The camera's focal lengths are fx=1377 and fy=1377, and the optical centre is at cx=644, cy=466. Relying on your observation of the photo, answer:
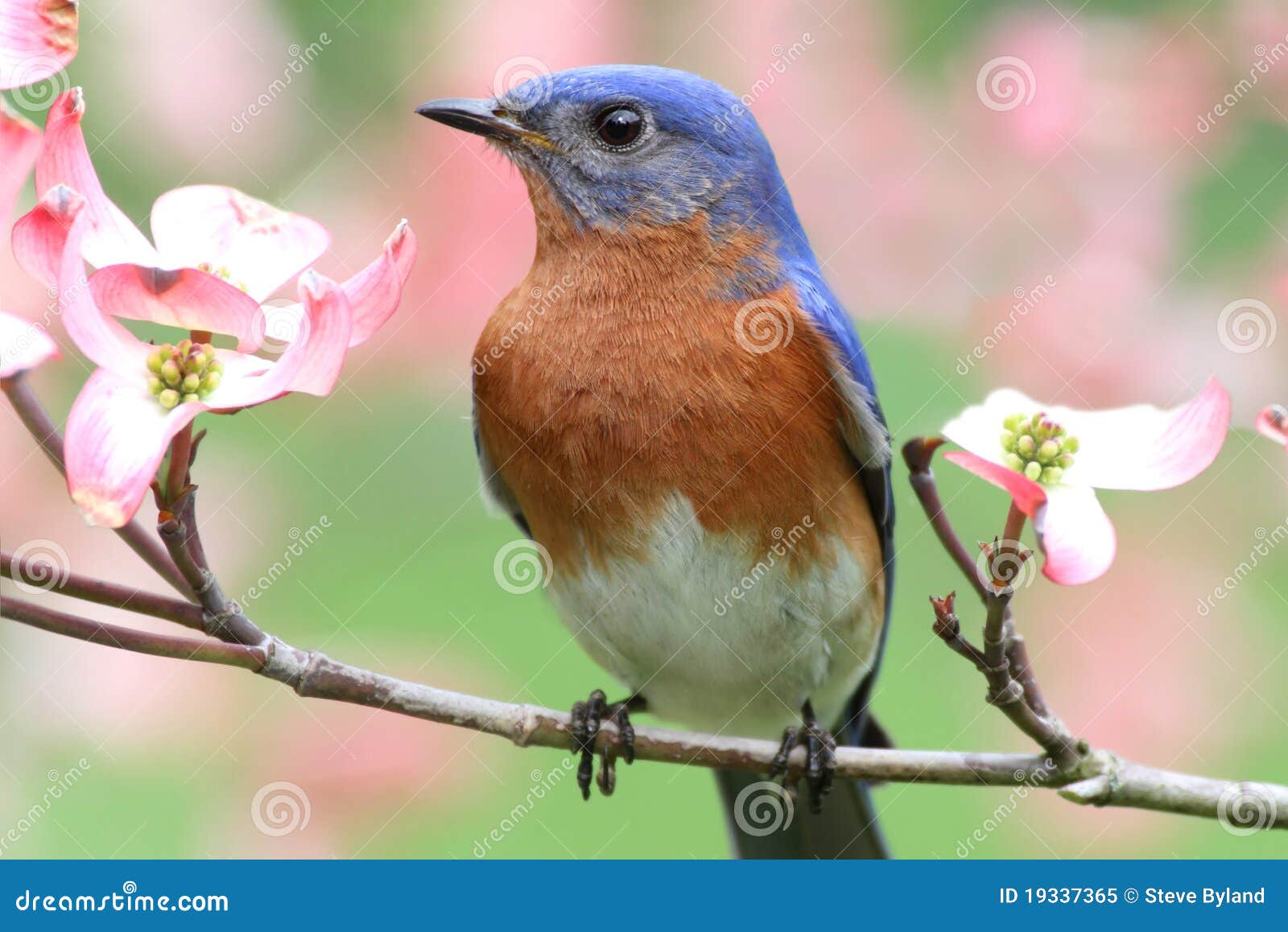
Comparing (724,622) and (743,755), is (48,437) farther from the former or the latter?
(724,622)

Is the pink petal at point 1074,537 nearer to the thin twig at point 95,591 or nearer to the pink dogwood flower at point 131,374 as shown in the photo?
the pink dogwood flower at point 131,374

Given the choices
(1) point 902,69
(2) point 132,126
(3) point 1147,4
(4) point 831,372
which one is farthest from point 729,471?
(3) point 1147,4

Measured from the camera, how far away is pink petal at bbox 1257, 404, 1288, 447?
6.43 ft

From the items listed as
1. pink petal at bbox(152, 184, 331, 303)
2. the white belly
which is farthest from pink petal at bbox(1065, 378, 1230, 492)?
the white belly

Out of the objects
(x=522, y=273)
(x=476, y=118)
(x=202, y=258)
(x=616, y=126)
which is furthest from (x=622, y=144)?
(x=202, y=258)

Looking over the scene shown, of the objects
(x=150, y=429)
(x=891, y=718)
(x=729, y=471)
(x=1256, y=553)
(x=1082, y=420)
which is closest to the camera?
(x=150, y=429)

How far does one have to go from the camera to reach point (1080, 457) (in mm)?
2029

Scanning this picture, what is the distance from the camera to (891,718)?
16.0 ft

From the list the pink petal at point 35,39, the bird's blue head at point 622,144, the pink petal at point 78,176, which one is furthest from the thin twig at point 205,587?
the bird's blue head at point 622,144

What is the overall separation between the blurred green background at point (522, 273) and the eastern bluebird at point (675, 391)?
43 centimetres

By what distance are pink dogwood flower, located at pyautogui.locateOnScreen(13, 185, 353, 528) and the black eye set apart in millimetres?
2050

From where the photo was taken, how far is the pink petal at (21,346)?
1538mm

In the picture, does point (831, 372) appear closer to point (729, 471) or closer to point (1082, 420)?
point (729, 471)

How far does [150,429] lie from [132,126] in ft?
9.40
